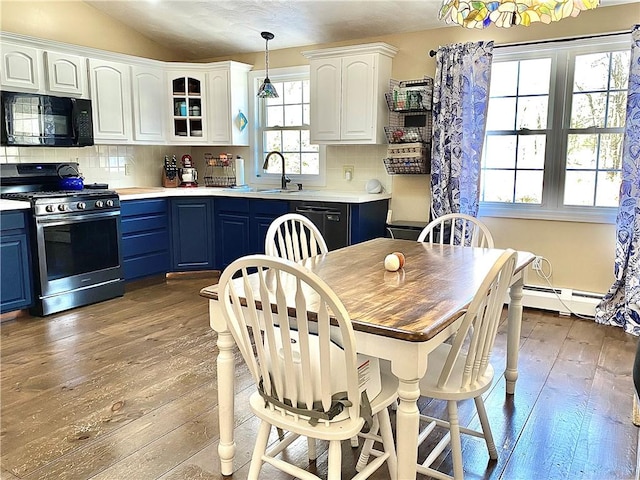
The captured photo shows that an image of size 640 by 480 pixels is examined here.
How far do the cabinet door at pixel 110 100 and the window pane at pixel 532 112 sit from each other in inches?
136

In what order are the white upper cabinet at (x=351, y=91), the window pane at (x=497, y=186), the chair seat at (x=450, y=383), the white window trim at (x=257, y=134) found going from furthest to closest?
the white window trim at (x=257, y=134), the white upper cabinet at (x=351, y=91), the window pane at (x=497, y=186), the chair seat at (x=450, y=383)

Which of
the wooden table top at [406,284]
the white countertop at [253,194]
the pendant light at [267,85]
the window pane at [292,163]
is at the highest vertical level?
the pendant light at [267,85]

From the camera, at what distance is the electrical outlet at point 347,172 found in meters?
4.92

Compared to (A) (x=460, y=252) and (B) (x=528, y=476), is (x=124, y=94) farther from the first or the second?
(B) (x=528, y=476)

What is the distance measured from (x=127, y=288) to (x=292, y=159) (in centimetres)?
204

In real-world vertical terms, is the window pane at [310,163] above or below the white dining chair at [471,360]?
above

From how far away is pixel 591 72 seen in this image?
151 inches

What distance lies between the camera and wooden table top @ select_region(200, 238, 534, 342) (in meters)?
1.56

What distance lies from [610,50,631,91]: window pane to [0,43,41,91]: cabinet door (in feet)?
14.4

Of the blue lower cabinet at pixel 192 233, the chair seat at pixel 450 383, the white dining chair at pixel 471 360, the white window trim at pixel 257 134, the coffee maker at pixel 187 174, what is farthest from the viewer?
the coffee maker at pixel 187 174

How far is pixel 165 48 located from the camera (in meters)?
5.52

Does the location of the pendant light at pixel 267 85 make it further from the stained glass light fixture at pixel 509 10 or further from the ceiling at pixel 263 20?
the stained glass light fixture at pixel 509 10

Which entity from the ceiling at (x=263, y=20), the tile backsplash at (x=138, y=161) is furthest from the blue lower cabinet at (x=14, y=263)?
the ceiling at (x=263, y=20)

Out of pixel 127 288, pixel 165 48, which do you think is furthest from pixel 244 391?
pixel 165 48
